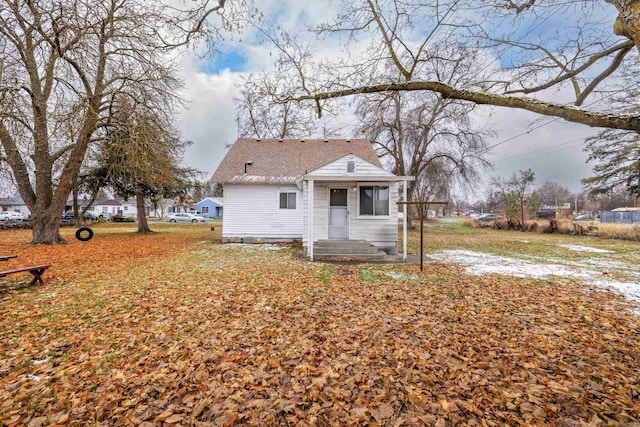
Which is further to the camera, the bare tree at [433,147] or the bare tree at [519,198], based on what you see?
the bare tree at [519,198]

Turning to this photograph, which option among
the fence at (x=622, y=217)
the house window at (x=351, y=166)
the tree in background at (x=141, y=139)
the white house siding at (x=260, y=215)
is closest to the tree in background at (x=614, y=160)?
the fence at (x=622, y=217)

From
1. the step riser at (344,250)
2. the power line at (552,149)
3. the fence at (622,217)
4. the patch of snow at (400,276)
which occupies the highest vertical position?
the power line at (552,149)

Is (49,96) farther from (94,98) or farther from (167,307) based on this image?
(167,307)

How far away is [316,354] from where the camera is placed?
3.44 metres

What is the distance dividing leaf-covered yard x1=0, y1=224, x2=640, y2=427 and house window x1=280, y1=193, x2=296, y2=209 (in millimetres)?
8400

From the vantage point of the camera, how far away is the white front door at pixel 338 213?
11.5 meters

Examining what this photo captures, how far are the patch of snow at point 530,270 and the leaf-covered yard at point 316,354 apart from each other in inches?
32.6

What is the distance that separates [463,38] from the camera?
4.49m

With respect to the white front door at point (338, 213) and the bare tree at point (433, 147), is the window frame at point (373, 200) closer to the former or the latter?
the white front door at point (338, 213)

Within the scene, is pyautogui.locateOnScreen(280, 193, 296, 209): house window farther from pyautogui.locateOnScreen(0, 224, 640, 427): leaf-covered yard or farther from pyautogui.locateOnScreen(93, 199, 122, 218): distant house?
pyautogui.locateOnScreen(93, 199, 122, 218): distant house

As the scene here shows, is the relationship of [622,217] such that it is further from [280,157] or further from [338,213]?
[280,157]

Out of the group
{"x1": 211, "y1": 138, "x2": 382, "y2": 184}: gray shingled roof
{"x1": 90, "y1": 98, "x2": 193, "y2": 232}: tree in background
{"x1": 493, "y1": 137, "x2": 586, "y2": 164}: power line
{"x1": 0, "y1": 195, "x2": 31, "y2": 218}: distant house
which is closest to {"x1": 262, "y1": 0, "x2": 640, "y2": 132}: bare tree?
{"x1": 90, "y1": 98, "x2": 193, "y2": 232}: tree in background

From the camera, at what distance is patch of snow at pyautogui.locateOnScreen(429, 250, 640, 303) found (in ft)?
21.5

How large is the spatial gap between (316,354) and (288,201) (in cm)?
1165
